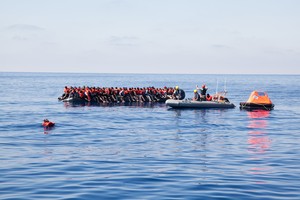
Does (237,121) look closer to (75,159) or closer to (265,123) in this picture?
(265,123)

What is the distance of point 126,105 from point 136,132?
2434cm

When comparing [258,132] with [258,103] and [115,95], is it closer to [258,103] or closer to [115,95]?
[258,103]

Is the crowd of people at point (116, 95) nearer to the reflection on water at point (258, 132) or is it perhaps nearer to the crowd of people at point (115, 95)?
the crowd of people at point (115, 95)

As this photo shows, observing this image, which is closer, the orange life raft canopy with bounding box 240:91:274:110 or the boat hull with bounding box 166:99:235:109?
the boat hull with bounding box 166:99:235:109

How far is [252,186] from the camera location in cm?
1515

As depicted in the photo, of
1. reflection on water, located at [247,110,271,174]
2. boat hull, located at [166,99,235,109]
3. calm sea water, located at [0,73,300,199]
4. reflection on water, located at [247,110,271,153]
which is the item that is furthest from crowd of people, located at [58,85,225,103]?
calm sea water, located at [0,73,300,199]

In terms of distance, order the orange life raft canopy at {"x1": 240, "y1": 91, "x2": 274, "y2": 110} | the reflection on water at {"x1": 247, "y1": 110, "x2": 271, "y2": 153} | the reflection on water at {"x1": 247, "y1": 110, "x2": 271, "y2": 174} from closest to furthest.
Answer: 1. the reflection on water at {"x1": 247, "y1": 110, "x2": 271, "y2": 174}
2. the reflection on water at {"x1": 247, "y1": 110, "x2": 271, "y2": 153}
3. the orange life raft canopy at {"x1": 240, "y1": 91, "x2": 274, "y2": 110}

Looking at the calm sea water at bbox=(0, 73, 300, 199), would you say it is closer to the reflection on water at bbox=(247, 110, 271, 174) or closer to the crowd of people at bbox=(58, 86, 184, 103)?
the reflection on water at bbox=(247, 110, 271, 174)

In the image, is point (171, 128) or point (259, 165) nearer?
point (259, 165)

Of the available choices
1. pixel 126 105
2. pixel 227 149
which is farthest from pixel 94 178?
pixel 126 105

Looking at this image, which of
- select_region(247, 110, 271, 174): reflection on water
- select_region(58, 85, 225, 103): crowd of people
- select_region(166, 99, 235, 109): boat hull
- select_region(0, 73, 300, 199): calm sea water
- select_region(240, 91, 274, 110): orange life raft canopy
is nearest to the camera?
select_region(0, 73, 300, 199): calm sea water

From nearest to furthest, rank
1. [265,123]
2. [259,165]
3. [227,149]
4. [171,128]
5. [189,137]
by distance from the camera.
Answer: [259,165] < [227,149] < [189,137] < [171,128] < [265,123]

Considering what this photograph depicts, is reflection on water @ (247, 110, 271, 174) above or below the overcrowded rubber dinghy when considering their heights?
below

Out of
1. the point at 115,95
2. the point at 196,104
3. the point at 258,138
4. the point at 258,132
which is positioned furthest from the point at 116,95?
the point at 258,138
